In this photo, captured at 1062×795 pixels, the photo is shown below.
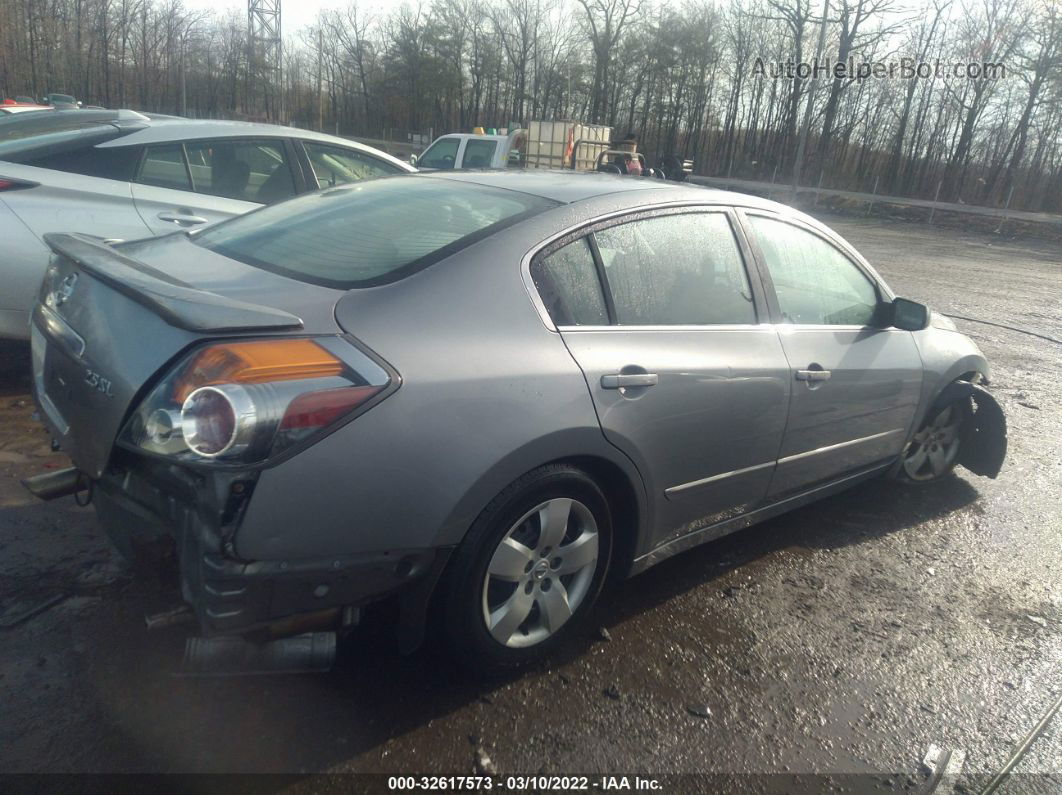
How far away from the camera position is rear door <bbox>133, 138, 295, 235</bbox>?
17.0 feet

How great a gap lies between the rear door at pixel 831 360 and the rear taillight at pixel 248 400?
1963mm

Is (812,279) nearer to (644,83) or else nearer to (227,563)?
(227,563)

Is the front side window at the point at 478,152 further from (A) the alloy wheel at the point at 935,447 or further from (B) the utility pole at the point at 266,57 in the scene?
(B) the utility pole at the point at 266,57

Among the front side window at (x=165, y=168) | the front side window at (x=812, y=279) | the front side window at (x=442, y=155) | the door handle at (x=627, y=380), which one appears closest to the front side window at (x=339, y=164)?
the front side window at (x=165, y=168)

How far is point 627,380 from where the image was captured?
2.70 meters

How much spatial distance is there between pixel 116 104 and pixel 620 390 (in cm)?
4389

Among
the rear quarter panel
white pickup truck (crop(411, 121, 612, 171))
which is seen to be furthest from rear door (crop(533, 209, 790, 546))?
white pickup truck (crop(411, 121, 612, 171))

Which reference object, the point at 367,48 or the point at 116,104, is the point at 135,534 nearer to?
the point at 116,104

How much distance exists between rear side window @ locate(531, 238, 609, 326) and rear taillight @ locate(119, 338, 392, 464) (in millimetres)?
734

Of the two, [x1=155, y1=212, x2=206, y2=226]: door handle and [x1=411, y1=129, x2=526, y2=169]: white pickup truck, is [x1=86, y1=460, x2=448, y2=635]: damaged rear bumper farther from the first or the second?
[x1=411, y1=129, x2=526, y2=169]: white pickup truck

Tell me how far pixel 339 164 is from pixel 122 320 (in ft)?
14.0

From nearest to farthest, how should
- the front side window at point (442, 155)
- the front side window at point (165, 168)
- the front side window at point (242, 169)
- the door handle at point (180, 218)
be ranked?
the door handle at point (180, 218)
the front side window at point (165, 168)
the front side window at point (242, 169)
the front side window at point (442, 155)

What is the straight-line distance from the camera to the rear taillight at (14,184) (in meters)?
4.65

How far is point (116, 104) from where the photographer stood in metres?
39.3
